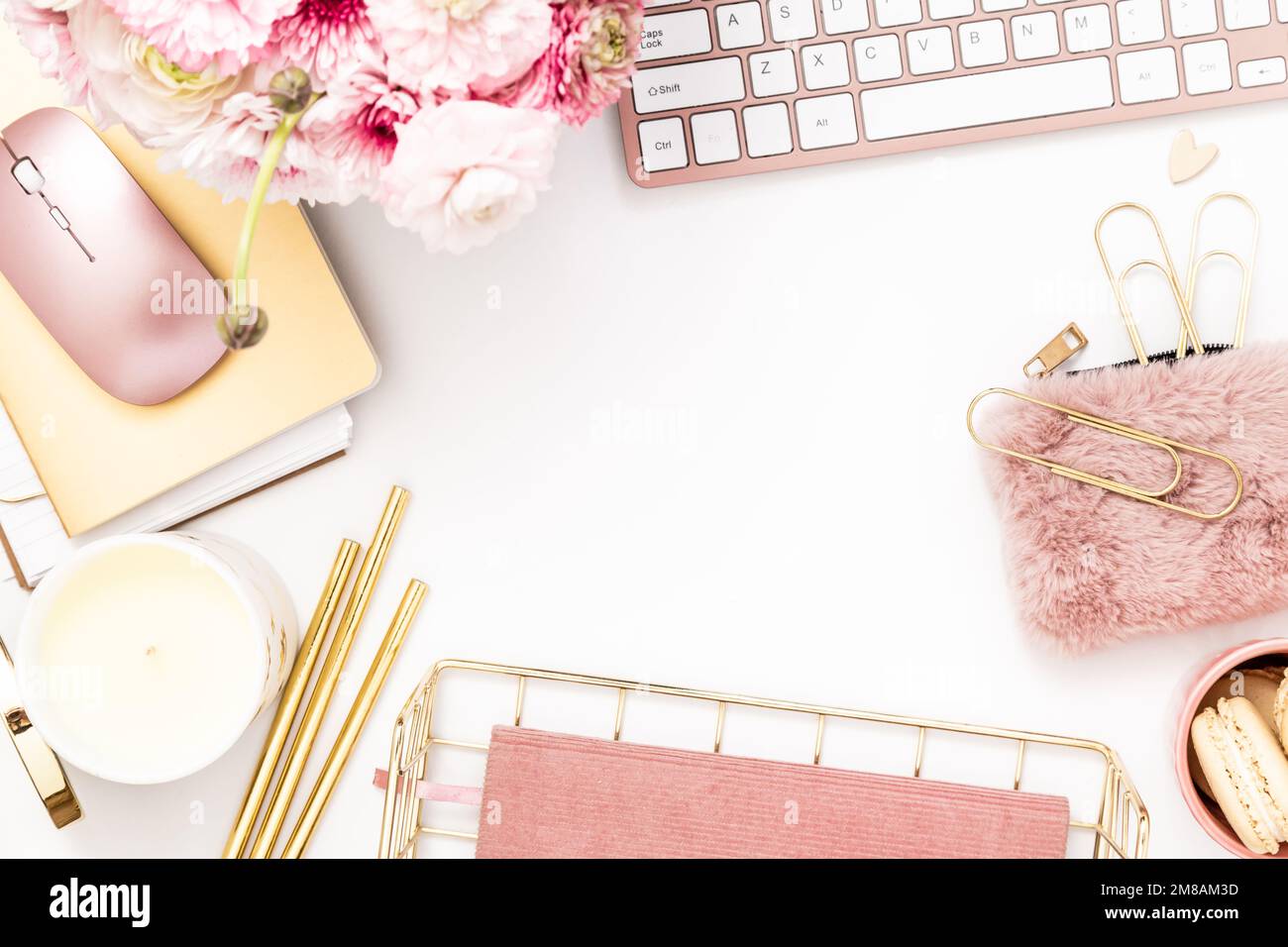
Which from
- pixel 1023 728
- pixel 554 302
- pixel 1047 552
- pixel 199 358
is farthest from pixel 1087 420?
pixel 199 358

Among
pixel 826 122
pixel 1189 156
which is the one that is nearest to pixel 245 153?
pixel 826 122

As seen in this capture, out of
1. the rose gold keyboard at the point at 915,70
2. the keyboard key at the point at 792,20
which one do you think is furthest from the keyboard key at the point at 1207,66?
the keyboard key at the point at 792,20

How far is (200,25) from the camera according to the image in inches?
14.4

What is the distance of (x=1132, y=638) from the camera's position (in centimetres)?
62

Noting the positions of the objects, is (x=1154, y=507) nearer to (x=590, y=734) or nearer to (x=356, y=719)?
(x=590, y=734)

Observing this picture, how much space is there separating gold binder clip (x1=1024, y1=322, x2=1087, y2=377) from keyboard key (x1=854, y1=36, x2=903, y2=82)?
20cm

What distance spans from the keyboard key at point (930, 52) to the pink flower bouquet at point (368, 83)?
0.25 m

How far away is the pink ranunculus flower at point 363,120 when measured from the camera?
0.39m

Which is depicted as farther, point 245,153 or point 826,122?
point 826,122

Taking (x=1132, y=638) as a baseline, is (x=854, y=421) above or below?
above

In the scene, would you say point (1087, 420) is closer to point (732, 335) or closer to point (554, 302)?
point (732, 335)

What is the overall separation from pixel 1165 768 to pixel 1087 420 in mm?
241

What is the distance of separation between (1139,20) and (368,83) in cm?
47
